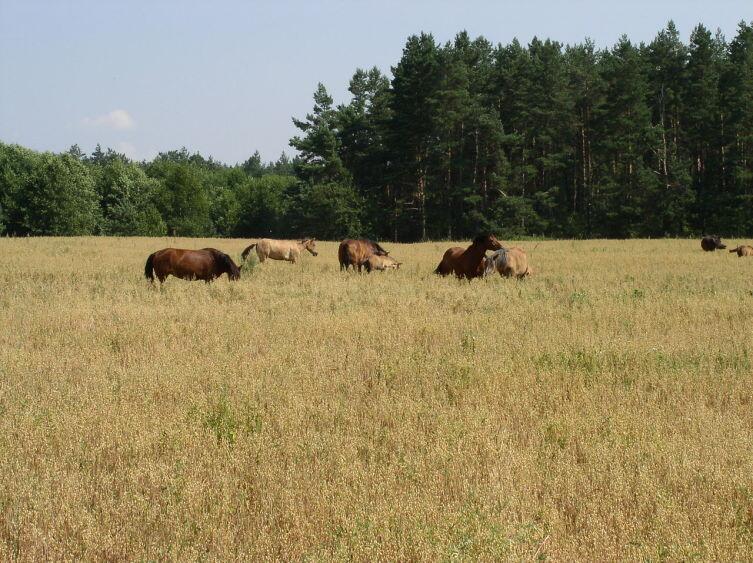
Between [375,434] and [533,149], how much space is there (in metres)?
57.2

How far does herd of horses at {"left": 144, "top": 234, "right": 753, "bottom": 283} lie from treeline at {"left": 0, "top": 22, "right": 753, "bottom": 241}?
1271 inches

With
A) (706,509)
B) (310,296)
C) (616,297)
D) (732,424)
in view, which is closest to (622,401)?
(732,424)

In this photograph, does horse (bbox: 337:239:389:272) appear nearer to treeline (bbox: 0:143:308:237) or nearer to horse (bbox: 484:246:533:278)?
horse (bbox: 484:246:533:278)

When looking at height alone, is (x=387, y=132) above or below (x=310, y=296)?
above

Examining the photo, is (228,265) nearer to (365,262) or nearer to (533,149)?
(365,262)

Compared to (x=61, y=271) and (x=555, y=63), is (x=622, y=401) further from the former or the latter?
(x=555, y=63)

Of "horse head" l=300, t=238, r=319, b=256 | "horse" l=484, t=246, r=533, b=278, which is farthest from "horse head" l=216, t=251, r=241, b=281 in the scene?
"horse head" l=300, t=238, r=319, b=256

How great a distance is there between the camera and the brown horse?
16469 mm

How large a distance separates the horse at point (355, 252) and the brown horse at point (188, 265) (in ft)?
15.5

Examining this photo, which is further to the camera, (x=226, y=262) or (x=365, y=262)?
(x=365, y=262)

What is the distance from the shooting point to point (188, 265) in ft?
54.5

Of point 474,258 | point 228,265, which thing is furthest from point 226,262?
point 474,258

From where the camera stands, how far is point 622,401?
259 inches

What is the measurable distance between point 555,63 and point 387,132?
16.3m
